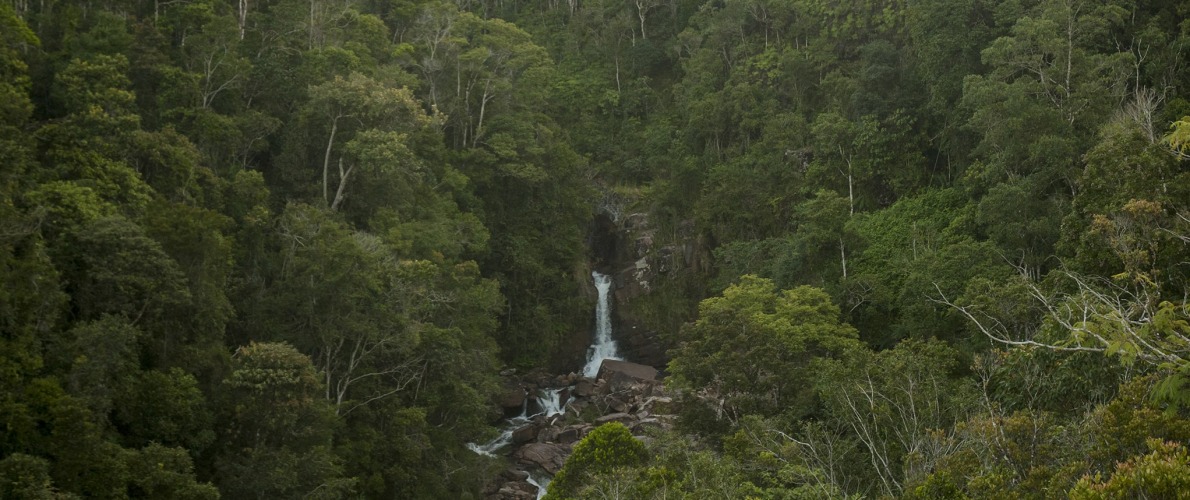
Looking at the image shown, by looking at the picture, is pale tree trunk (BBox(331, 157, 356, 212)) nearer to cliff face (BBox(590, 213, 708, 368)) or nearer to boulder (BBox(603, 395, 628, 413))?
boulder (BBox(603, 395, 628, 413))

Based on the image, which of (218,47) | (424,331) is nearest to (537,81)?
(218,47)

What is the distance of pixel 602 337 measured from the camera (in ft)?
134

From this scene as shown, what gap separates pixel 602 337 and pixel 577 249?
12.6 ft

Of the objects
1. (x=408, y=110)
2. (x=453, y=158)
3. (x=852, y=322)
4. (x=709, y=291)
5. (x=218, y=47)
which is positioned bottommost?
(x=709, y=291)

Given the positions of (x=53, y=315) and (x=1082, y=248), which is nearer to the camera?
(x=1082, y=248)

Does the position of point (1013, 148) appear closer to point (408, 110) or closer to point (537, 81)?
point (408, 110)

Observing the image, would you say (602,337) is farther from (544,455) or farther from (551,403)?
(544,455)

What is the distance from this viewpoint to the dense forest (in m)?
15.3

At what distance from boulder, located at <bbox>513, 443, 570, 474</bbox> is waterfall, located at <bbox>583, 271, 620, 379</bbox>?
6.97 m

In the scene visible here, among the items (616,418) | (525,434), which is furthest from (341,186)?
(616,418)

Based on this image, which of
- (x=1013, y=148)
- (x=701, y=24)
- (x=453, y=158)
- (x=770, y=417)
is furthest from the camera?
(x=701, y=24)

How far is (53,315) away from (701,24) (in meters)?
34.8

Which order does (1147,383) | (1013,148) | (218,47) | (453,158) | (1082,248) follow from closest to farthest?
(1147,383)
(1082,248)
(1013,148)
(218,47)
(453,158)

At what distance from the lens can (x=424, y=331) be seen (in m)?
26.5
